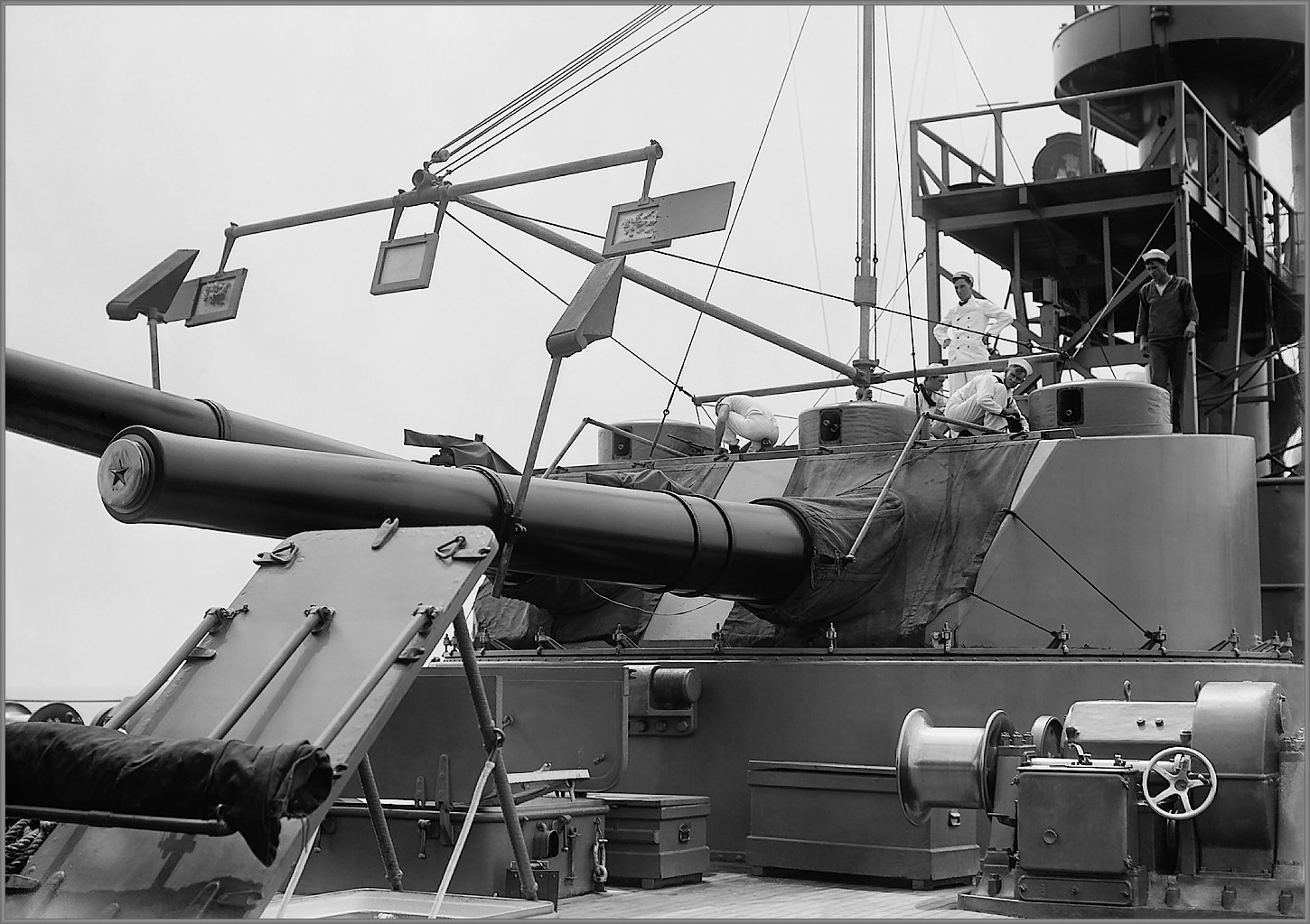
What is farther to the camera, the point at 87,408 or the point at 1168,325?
the point at 1168,325

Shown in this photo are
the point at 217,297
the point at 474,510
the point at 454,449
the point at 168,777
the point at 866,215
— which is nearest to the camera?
the point at 168,777

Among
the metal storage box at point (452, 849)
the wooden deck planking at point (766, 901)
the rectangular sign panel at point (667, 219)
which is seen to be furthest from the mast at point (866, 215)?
the metal storage box at point (452, 849)

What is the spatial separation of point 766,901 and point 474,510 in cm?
170

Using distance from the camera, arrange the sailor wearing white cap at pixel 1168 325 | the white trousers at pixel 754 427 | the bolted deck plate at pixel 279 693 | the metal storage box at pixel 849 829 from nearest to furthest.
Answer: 1. the bolted deck plate at pixel 279 693
2. the metal storage box at pixel 849 829
3. the white trousers at pixel 754 427
4. the sailor wearing white cap at pixel 1168 325

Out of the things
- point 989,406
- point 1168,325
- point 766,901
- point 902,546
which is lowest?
point 766,901

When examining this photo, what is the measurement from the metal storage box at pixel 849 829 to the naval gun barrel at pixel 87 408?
213 centimetres

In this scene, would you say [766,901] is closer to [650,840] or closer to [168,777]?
[650,840]

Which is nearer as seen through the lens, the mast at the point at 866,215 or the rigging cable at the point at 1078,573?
the rigging cable at the point at 1078,573

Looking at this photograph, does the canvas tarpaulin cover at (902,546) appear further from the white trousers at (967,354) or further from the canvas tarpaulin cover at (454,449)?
the white trousers at (967,354)

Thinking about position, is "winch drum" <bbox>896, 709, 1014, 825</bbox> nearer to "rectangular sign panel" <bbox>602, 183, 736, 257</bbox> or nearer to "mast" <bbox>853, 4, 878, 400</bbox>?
"rectangular sign panel" <bbox>602, 183, 736, 257</bbox>

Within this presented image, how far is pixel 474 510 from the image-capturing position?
534cm

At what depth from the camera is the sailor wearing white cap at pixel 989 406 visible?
7.90 metres

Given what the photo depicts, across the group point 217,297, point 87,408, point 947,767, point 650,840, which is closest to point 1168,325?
point 947,767

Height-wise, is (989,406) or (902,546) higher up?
(989,406)
